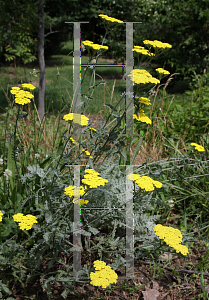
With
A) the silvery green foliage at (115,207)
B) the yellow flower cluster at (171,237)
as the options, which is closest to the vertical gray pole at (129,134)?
the silvery green foliage at (115,207)

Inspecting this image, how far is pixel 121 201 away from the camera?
156 centimetres

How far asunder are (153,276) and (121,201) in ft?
1.50

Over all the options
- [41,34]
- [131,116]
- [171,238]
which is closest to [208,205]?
[171,238]

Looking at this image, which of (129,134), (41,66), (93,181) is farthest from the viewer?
(41,66)

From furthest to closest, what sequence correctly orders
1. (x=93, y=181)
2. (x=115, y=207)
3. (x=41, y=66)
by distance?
1. (x=41, y=66)
2. (x=115, y=207)
3. (x=93, y=181)

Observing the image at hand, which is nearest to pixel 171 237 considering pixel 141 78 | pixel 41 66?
pixel 141 78

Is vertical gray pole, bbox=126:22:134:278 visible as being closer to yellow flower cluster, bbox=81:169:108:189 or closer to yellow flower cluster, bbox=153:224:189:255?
yellow flower cluster, bbox=153:224:189:255

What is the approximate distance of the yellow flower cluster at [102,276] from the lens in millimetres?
985

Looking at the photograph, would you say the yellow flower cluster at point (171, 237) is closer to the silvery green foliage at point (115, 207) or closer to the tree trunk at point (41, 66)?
the silvery green foliage at point (115, 207)

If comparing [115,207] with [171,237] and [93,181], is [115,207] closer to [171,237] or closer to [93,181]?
[171,237]

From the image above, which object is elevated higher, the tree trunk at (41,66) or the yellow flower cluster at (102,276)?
the tree trunk at (41,66)

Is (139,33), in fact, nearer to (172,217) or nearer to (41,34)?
(41,34)

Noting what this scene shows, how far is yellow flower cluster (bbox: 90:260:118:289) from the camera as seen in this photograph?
0.98 m

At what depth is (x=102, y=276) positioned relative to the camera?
102cm
